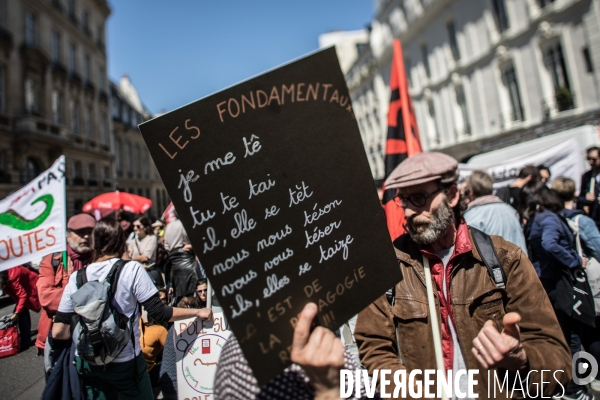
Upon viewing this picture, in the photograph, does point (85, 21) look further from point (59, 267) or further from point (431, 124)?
point (59, 267)

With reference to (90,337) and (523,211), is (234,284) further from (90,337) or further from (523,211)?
(523,211)

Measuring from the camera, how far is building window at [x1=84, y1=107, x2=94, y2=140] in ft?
87.4

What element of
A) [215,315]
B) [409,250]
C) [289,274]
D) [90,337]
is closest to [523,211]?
[409,250]

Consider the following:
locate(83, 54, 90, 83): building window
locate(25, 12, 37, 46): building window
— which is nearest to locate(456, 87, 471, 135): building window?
locate(25, 12, 37, 46): building window

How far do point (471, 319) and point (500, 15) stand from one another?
18.8m

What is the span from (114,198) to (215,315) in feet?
31.6

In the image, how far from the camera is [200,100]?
1.10 metres

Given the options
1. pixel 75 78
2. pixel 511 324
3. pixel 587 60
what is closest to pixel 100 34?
pixel 75 78

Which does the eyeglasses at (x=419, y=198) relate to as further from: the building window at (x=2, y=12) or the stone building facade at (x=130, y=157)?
the stone building facade at (x=130, y=157)

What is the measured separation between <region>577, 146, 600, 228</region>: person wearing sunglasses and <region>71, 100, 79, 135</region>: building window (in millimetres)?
27674

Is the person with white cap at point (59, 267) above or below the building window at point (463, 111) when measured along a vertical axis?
below

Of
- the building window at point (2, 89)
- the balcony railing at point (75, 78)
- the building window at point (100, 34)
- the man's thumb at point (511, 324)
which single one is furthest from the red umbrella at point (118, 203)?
the building window at point (100, 34)

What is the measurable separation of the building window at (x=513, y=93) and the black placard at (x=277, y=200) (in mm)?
17465

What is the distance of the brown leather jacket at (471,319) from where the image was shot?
146 centimetres
